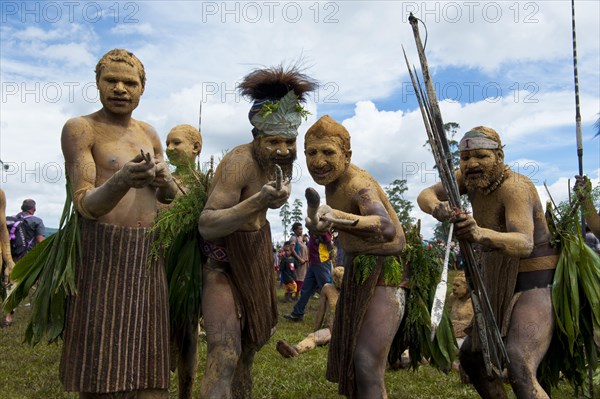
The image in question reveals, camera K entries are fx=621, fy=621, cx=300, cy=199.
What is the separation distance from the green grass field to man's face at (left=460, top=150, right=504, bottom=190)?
2.43 m

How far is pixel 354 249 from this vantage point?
3.59 metres

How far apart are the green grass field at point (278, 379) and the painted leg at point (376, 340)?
214cm

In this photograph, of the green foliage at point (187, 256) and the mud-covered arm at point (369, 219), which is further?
the green foliage at point (187, 256)

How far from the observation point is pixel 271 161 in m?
3.59

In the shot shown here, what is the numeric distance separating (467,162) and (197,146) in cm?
239

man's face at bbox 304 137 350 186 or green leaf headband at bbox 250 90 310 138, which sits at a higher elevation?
green leaf headband at bbox 250 90 310 138

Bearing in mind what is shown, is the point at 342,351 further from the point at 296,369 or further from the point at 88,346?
the point at 296,369

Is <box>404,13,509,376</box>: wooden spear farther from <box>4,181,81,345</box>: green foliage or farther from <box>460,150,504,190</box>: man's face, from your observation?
<box>4,181,81,345</box>: green foliage

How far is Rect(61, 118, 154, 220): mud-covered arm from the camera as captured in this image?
9.43 feet

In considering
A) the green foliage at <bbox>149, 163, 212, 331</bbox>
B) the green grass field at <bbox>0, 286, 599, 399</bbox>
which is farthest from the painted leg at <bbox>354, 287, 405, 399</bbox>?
the green grass field at <bbox>0, 286, 599, 399</bbox>

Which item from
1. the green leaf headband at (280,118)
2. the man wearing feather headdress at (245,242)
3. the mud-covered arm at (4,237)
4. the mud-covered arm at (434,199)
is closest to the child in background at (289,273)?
the mud-covered arm at (4,237)

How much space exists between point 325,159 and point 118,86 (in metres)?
1.18

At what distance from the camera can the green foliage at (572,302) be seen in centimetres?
386

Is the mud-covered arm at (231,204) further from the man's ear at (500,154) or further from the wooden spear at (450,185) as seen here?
the man's ear at (500,154)
